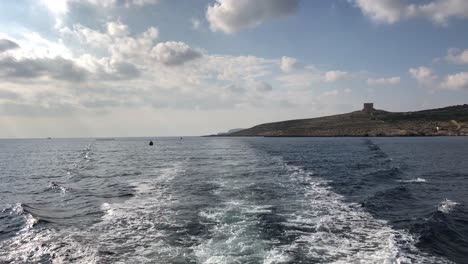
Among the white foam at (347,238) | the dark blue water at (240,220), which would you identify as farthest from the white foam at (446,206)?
the white foam at (347,238)

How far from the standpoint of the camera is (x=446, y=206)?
102 feet

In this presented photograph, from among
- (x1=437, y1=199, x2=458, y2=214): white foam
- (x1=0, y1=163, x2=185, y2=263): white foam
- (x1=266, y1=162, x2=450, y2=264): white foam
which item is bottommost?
(x1=437, y1=199, x2=458, y2=214): white foam

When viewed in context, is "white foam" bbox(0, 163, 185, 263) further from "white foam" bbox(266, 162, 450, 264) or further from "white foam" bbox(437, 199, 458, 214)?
"white foam" bbox(437, 199, 458, 214)

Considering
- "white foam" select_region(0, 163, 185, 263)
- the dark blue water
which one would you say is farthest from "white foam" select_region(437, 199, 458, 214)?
"white foam" select_region(0, 163, 185, 263)

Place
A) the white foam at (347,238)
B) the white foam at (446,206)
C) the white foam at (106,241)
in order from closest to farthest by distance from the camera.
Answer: the white foam at (347,238) < the white foam at (106,241) < the white foam at (446,206)

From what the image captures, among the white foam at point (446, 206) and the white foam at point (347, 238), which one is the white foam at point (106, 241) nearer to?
the white foam at point (347, 238)

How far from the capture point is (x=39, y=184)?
4997 cm

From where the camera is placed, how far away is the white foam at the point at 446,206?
29.7 m

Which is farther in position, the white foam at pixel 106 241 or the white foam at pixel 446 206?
the white foam at pixel 446 206

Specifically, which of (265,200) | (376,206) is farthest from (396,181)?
(265,200)

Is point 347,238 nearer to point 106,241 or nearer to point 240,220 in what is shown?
point 240,220

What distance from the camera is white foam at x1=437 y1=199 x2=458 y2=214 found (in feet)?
97.4

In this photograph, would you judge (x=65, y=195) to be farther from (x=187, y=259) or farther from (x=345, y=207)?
(x=345, y=207)

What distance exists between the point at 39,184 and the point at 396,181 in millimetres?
48459
